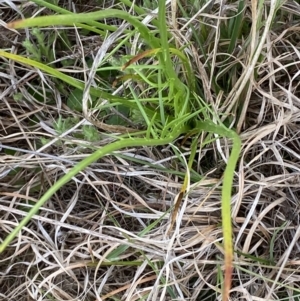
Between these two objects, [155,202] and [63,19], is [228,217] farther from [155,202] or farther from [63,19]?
[155,202]

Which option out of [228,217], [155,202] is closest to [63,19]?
[228,217]

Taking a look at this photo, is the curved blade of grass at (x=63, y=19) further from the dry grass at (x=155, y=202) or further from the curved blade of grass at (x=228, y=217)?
the dry grass at (x=155, y=202)

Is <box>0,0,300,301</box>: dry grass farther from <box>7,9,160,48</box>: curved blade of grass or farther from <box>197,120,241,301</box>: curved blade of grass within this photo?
<box>7,9,160,48</box>: curved blade of grass

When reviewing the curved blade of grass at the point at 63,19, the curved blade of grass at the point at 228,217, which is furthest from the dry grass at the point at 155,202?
the curved blade of grass at the point at 63,19

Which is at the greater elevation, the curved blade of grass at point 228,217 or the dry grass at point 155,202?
the curved blade of grass at point 228,217

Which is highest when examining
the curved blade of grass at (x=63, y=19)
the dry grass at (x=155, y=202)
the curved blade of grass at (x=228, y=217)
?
the curved blade of grass at (x=63, y=19)

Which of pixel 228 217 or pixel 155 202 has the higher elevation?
pixel 228 217

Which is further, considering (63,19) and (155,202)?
(155,202)

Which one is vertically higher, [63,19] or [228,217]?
[63,19]

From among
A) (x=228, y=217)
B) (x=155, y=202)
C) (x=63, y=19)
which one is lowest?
(x=155, y=202)
